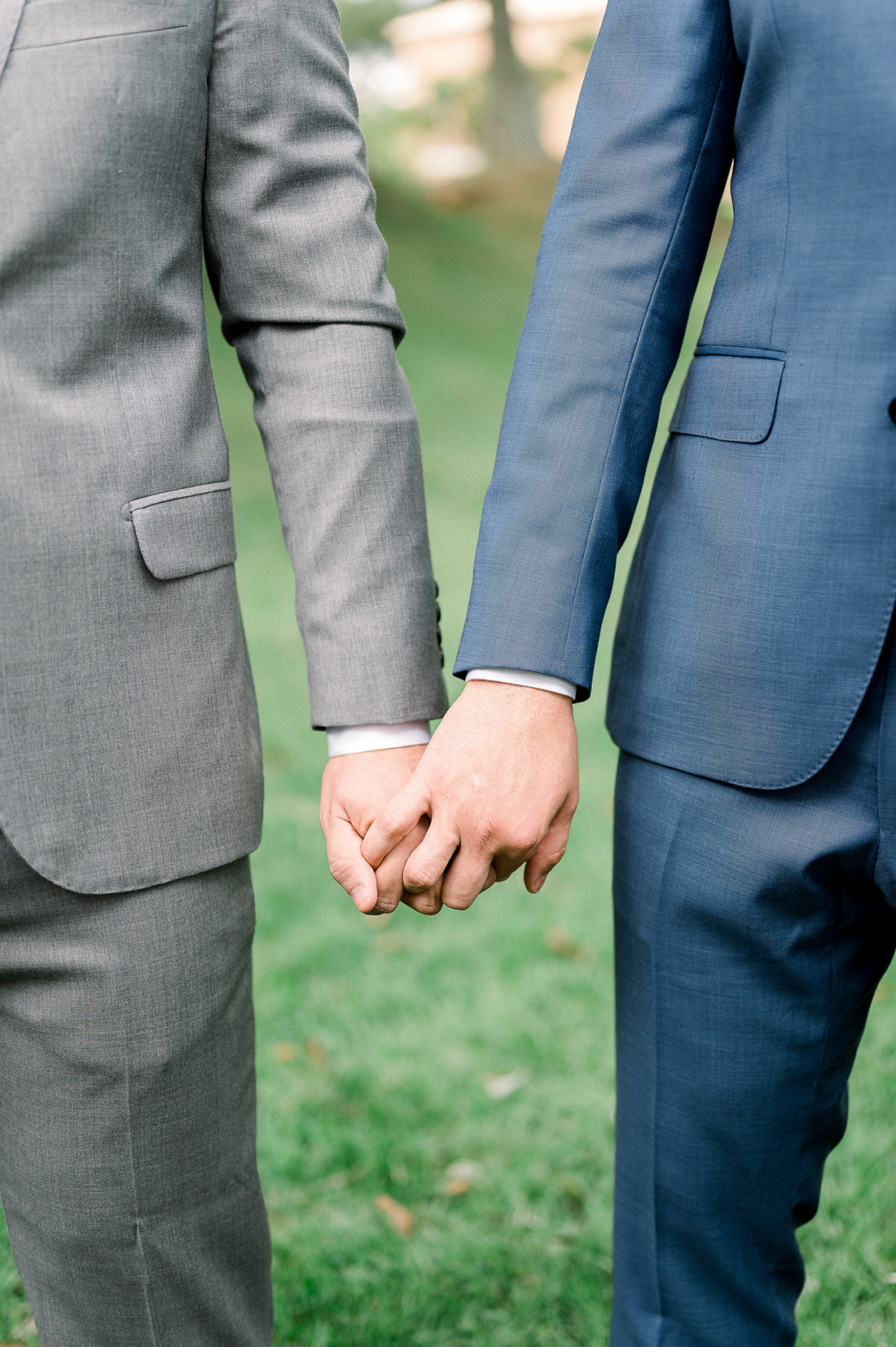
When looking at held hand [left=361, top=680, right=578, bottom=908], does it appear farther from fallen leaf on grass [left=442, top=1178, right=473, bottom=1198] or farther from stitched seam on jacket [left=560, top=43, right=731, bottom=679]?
fallen leaf on grass [left=442, top=1178, right=473, bottom=1198]

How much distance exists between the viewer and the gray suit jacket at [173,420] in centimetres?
111

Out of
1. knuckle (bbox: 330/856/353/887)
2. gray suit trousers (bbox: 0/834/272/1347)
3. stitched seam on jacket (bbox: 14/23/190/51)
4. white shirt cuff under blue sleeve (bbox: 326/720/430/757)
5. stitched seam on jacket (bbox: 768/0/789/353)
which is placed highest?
stitched seam on jacket (bbox: 14/23/190/51)

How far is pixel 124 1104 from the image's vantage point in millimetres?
1202

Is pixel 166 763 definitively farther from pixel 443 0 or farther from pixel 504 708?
pixel 443 0

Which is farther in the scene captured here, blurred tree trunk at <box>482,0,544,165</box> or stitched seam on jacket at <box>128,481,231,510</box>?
blurred tree trunk at <box>482,0,544,165</box>

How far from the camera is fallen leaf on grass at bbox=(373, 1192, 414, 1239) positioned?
230cm

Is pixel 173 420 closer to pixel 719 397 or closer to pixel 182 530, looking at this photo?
pixel 182 530

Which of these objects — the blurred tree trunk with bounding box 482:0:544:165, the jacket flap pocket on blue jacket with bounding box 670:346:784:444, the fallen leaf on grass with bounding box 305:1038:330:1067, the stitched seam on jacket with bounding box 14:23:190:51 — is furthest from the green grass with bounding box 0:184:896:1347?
the blurred tree trunk with bounding box 482:0:544:165

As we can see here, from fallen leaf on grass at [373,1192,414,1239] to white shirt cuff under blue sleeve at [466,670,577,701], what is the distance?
1482 millimetres

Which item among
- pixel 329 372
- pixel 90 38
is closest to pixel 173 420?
pixel 329 372

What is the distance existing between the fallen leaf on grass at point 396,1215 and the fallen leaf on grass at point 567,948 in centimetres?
107

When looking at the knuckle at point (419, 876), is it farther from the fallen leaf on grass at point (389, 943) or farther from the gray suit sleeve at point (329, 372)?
the fallen leaf on grass at point (389, 943)

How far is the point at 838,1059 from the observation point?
125 centimetres

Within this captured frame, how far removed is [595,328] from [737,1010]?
0.68 meters
